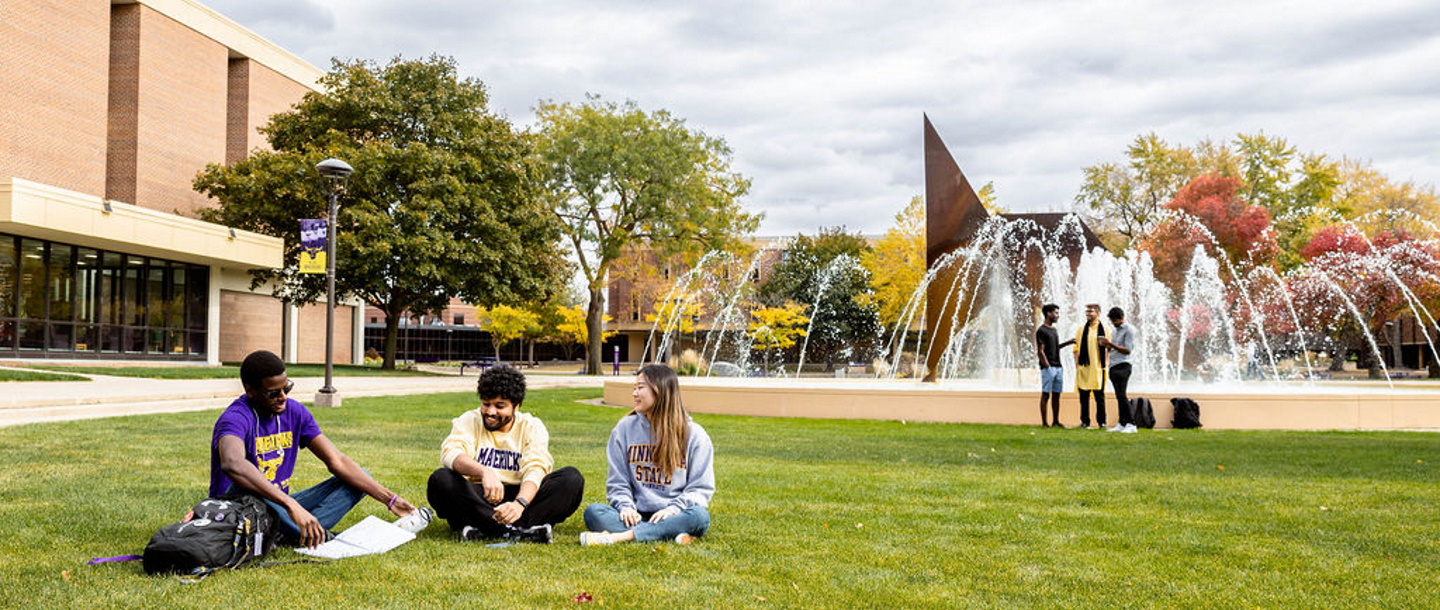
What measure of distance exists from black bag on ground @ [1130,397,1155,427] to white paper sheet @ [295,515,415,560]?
10583 millimetres

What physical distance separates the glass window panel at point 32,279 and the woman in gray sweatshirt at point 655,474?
28408 millimetres

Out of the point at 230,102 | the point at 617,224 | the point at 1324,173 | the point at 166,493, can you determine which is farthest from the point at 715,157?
the point at 166,493

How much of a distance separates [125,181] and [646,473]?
35.3 metres

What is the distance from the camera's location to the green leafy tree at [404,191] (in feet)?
105

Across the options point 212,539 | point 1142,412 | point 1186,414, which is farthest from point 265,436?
point 1186,414

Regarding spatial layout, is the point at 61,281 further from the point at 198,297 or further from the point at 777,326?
the point at 777,326

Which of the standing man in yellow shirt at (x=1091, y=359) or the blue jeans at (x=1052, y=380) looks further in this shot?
the blue jeans at (x=1052, y=380)

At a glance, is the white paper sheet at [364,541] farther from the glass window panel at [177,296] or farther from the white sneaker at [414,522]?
the glass window panel at [177,296]

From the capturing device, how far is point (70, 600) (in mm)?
3861

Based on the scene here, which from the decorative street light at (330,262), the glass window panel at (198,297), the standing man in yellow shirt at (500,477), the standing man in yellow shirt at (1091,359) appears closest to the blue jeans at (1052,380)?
the standing man in yellow shirt at (1091,359)

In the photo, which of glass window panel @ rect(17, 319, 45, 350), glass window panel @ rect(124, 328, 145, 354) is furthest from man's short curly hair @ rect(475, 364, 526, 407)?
glass window panel @ rect(124, 328, 145, 354)

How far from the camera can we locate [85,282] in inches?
1172

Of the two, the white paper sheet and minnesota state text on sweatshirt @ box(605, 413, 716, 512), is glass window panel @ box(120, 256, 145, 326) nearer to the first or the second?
the white paper sheet

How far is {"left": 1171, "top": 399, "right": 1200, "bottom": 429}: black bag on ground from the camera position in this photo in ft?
43.1
